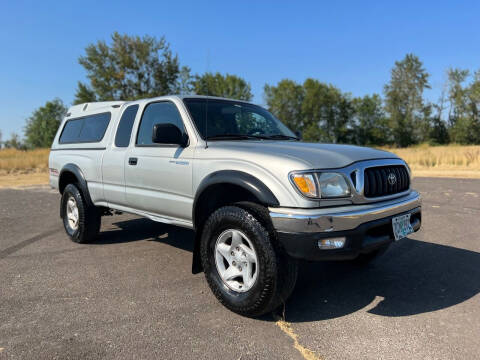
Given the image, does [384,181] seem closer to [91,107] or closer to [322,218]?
[322,218]

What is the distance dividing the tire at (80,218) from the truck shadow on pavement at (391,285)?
299 centimetres

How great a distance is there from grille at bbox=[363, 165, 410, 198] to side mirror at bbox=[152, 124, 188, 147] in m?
1.73

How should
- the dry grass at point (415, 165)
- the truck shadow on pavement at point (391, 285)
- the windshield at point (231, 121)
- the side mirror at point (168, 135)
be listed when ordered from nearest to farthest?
the truck shadow on pavement at point (391, 285) < the side mirror at point (168, 135) < the windshield at point (231, 121) < the dry grass at point (415, 165)

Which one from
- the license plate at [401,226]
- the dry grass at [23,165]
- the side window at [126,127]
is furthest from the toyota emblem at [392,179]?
the dry grass at [23,165]

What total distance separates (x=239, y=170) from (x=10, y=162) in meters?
23.2

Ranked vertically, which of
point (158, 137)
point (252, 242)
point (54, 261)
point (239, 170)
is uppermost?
point (158, 137)

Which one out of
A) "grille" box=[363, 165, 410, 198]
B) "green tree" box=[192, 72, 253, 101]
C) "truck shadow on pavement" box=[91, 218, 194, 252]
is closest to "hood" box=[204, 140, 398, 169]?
"grille" box=[363, 165, 410, 198]

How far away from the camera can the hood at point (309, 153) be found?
269 centimetres

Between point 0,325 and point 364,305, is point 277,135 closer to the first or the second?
point 364,305

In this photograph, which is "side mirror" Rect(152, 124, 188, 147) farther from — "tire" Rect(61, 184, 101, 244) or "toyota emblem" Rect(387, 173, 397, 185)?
"tire" Rect(61, 184, 101, 244)

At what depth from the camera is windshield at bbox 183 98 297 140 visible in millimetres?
3699

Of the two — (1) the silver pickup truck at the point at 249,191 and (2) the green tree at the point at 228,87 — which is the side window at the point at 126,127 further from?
(2) the green tree at the point at 228,87

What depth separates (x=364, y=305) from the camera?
3033 millimetres

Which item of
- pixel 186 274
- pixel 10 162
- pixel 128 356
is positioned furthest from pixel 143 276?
pixel 10 162
